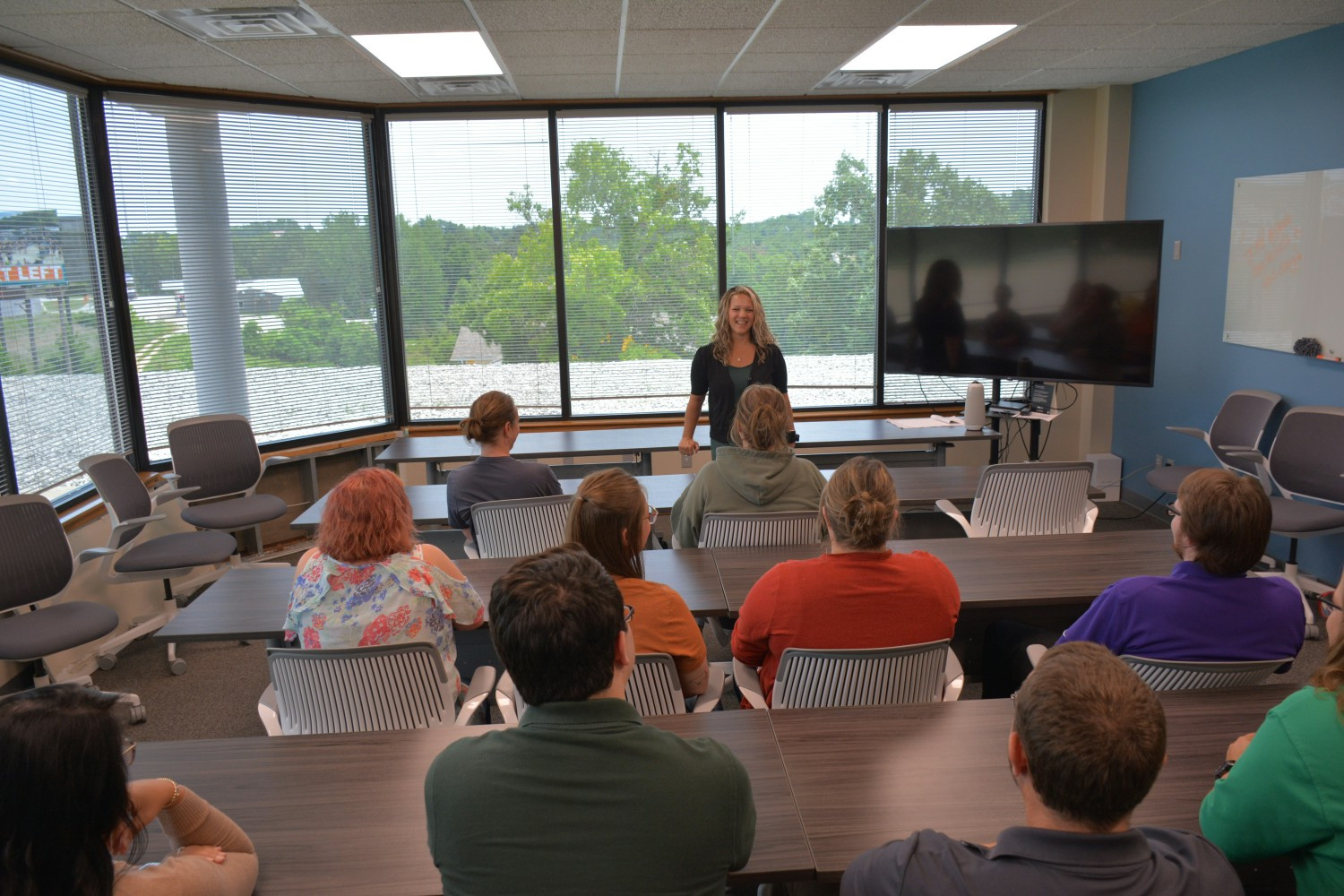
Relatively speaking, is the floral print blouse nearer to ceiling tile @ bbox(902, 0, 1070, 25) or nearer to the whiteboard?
ceiling tile @ bbox(902, 0, 1070, 25)

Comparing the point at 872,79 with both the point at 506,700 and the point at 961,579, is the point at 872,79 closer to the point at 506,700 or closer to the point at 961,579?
the point at 961,579

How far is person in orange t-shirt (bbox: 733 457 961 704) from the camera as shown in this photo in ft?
7.95

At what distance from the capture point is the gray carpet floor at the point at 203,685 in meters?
3.99

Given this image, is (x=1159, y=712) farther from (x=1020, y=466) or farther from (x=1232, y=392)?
(x=1232, y=392)

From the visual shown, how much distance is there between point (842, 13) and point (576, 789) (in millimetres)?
3908

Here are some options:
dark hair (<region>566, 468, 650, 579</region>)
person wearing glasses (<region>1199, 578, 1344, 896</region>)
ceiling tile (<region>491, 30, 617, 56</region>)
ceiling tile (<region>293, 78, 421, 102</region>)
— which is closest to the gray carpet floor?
dark hair (<region>566, 468, 650, 579</region>)

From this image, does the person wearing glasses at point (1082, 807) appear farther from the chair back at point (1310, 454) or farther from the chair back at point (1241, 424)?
the chair back at point (1241, 424)

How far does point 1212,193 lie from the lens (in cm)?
582

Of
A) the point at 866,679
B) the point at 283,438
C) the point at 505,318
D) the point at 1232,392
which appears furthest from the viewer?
the point at 505,318

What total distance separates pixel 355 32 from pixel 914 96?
401cm

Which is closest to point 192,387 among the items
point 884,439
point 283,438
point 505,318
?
point 283,438

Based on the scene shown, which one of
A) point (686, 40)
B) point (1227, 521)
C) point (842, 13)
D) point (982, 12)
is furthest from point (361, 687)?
point (982, 12)

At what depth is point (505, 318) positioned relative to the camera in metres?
7.02

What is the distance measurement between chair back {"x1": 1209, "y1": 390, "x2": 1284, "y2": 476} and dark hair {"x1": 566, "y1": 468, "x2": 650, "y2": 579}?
4.03 meters
